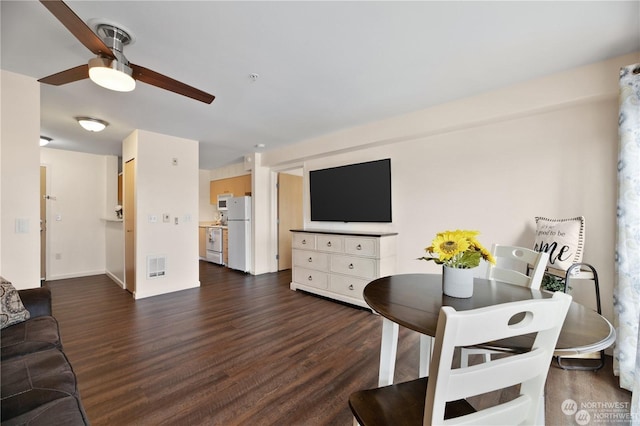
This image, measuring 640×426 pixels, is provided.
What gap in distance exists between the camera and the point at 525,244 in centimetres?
242

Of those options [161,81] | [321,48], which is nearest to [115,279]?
[161,81]

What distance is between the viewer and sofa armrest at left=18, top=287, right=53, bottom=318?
1.68 m

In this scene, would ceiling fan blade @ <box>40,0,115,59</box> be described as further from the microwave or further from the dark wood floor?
the microwave

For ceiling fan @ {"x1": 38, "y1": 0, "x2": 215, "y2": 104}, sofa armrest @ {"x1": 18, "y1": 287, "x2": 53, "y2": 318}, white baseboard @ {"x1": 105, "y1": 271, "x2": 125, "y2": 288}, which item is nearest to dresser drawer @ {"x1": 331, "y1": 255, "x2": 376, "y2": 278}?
ceiling fan @ {"x1": 38, "y1": 0, "x2": 215, "y2": 104}

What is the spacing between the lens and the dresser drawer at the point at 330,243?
3.41 metres

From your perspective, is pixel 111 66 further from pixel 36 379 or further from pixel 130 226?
pixel 130 226

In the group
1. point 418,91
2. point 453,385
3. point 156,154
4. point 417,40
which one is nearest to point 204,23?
point 417,40

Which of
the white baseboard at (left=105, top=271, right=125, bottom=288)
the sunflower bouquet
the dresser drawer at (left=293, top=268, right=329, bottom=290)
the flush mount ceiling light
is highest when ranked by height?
the flush mount ceiling light

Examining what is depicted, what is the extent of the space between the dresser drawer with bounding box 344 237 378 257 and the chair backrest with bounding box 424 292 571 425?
2.31 metres

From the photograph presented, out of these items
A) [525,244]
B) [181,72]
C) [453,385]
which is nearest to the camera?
[453,385]

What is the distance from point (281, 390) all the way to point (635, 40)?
11.3 ft

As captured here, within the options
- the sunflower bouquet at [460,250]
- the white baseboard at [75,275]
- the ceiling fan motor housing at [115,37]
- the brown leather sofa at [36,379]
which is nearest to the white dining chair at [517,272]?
the sunflower bouquet at [460,250]

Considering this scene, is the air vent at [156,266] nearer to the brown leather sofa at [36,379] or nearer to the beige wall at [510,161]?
the brown leather sofa at [36,379]

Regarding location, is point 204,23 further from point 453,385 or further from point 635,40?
point 635,40
